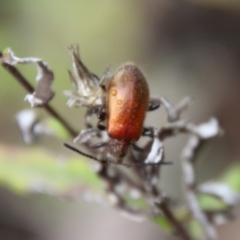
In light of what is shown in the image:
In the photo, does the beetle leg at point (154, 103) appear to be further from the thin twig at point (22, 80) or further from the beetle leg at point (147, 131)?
the thin twig at point (22, 80)

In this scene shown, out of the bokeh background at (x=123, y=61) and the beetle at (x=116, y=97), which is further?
the bokeh background at (x=123, y=61)

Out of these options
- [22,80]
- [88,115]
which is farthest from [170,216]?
[22,80]

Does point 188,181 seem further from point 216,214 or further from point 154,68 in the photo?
point 154,68

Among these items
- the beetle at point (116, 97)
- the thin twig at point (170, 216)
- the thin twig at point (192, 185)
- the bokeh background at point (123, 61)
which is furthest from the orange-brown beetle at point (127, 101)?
the bokeh background at point (123, 61)

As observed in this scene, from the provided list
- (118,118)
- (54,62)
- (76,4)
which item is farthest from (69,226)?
(118,118)

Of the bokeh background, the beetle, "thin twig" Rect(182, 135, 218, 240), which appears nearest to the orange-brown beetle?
the beetle

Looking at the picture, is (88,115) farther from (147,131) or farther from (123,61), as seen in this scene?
(123,61)

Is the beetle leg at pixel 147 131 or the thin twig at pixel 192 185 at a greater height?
the thin twig at pixel 192 185

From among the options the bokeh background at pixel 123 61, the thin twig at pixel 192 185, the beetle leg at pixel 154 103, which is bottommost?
the beetle leg at pixel 154 103
